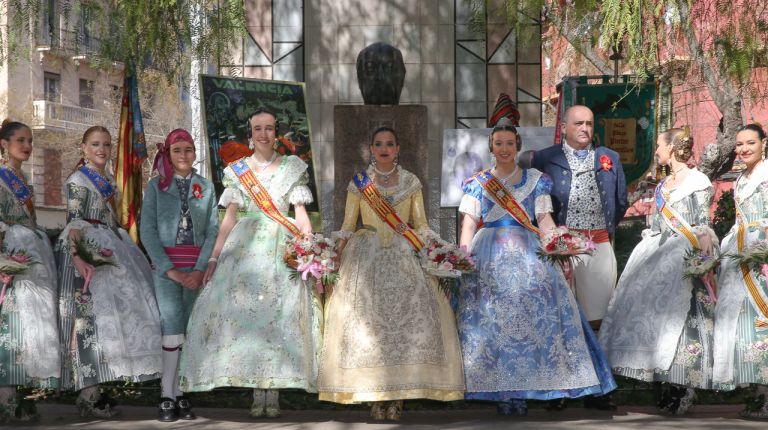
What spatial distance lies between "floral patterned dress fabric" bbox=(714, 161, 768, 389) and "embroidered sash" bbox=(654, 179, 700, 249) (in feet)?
0.95

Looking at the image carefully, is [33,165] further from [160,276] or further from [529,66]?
[160,276]

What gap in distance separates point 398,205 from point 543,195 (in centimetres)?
101

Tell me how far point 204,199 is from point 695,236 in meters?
3.44

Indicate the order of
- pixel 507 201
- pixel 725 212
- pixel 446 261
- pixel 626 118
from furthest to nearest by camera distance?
pixel 626 118
pixel 725 212
pixel 507 201
pixel 446 261

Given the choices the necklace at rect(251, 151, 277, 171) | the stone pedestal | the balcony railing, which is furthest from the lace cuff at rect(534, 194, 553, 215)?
the balcony railing

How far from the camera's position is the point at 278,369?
25.8 ft

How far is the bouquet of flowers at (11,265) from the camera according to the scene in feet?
26.2

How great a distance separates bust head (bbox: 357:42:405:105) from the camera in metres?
11.0

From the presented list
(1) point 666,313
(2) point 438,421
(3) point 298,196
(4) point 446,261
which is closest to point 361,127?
(3) point 298,196

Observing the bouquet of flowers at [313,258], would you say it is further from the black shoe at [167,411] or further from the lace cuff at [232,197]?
the black shoe at [167,411]

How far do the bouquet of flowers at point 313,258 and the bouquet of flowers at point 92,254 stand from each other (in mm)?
1230

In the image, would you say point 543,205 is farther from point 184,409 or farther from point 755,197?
point 184,409

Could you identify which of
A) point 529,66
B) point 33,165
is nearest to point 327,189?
point 529,66

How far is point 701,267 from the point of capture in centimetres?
805
